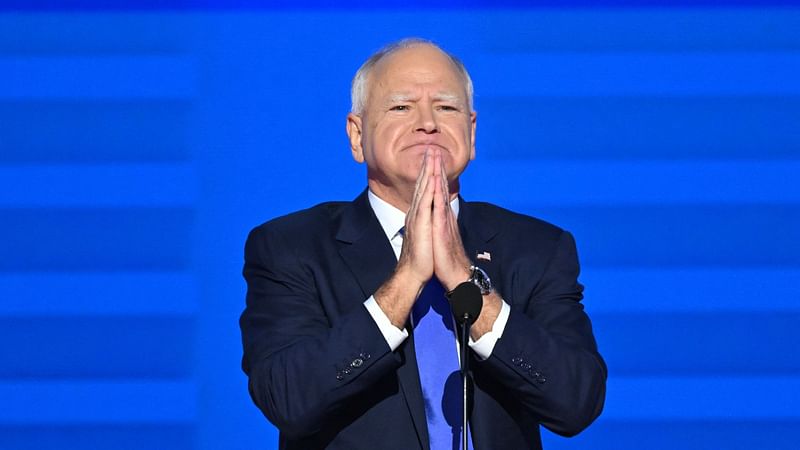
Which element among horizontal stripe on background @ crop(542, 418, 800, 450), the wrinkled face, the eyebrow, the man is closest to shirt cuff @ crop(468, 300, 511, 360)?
the man

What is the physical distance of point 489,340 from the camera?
5.90 feet

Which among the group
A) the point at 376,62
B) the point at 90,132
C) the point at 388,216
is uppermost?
the point at 90,132

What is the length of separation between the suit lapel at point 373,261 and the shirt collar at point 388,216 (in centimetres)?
1

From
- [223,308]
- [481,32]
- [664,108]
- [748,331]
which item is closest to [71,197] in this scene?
[223,308]

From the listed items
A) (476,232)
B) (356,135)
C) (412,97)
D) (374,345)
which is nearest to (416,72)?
(412,97)

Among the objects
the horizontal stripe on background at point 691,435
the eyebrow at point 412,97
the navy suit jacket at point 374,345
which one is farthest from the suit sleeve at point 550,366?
the horizontal stripe on background at point 691,435

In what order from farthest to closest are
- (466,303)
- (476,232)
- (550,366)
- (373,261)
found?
(476,232) → (373,261) → (550,366) → (466,303)

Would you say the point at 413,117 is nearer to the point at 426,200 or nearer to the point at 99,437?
the point at 426,200

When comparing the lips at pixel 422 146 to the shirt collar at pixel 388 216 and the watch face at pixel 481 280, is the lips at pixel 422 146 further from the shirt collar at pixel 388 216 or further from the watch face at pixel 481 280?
the watch face at pixel 481 280

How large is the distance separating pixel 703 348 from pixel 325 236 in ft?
4.56

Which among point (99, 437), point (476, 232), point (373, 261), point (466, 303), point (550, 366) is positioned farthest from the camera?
point (99, 437)

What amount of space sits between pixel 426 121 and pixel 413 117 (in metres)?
0.03

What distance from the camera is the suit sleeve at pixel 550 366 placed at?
5.91 ft

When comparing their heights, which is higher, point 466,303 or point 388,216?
point 388,216
